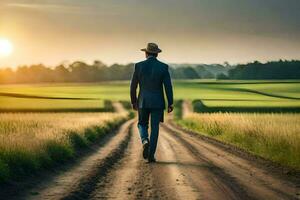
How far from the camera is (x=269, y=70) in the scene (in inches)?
2719

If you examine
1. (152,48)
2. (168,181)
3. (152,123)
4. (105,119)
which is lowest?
(105,119)

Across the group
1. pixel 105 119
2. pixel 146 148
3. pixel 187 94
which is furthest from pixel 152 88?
pixel 187 94

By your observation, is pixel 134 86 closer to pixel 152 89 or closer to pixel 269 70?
pixel 152 89

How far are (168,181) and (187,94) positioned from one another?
330 ft

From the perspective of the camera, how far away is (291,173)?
12250 mm

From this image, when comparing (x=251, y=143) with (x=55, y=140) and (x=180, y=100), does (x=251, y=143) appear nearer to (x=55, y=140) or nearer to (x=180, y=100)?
(x=55, y=140)

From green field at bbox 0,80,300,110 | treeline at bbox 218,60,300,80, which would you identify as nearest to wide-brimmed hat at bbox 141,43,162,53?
green field at bbox 0,80,300,110

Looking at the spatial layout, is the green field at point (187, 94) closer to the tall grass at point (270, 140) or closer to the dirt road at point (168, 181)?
the tall grass at point (270, 140)

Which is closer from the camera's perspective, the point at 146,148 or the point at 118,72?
the point at 146,148

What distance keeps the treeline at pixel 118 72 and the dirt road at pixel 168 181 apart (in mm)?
48597

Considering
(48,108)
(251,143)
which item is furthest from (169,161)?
(48,108)

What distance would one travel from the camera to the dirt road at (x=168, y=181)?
8.88 meters

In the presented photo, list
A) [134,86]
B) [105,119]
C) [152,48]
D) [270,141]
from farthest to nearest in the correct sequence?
[105,119] < [270,141] < [134,86] < [152,48]

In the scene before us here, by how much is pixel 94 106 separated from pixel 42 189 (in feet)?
252
